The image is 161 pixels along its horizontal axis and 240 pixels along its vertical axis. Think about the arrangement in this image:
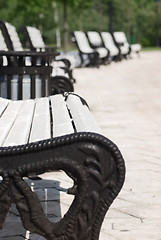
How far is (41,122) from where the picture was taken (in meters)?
2.98

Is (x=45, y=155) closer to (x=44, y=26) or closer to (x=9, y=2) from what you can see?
(x=9, y=2)

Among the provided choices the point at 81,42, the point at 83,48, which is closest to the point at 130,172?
the point at 83,48

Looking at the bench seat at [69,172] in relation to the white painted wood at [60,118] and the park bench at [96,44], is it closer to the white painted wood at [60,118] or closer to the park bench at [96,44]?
the white painted wood at [60,118]

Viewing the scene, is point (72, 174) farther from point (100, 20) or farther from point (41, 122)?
point (100, 20)

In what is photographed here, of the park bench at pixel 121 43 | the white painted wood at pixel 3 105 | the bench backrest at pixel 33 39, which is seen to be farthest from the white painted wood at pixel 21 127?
the park bench at pixel 121 43

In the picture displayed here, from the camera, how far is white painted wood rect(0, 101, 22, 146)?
8.85 ft

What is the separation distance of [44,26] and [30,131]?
2383 inches

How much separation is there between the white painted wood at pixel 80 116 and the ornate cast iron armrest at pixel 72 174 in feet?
0.69

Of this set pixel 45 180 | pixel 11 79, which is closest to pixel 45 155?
pixel 45 180

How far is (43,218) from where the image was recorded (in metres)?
2.42

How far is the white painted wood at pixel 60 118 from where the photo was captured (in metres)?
2.58

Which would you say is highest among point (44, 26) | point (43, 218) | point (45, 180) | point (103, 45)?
point (43, 218)

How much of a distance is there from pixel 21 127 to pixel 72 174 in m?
0.55

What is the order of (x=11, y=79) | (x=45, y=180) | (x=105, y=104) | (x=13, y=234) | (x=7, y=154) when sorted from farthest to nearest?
(x=105, y=104) < (x=11, y=79) < (x=45, y=180) < (x=13, y=234) < (x=7, y=154)
